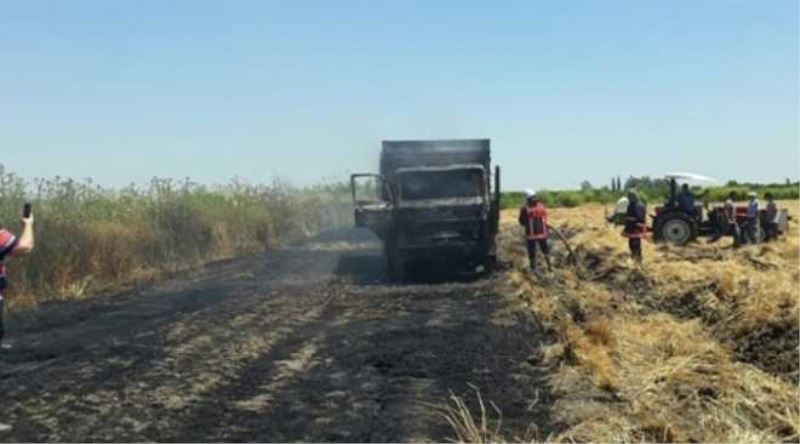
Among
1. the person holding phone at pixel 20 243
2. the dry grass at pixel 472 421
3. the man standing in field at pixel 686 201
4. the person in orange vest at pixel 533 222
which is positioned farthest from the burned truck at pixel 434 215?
the dry grass at pixel 472 421

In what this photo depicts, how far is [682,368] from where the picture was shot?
9938mm

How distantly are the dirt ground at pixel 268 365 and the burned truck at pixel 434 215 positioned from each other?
159 cm

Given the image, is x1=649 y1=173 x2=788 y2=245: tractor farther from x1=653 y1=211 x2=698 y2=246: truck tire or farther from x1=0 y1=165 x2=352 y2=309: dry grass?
x1=0 y1=165 x2=352 y2=309: dry grass

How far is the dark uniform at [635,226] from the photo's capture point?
22.5 meters

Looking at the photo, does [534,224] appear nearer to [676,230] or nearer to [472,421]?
[676,230]

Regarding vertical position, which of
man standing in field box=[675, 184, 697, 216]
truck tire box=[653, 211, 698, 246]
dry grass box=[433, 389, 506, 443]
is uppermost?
man standing in field box=[675, 184, 697, 216]

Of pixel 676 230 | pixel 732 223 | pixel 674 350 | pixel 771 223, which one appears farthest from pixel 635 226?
pixel 674 350

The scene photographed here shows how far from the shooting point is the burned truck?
20688mm

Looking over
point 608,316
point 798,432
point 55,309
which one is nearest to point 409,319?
point 608,316

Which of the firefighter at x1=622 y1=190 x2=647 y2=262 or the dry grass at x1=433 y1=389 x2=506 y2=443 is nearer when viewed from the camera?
the dry grass at x1=433 y1=389 x2=506 y2=443

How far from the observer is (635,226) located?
73.7ft

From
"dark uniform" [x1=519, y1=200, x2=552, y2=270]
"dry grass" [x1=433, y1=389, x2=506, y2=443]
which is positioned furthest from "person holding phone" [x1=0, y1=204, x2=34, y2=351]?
"dark uniform" [x1=519, y1=200, x2=552, y2=270]

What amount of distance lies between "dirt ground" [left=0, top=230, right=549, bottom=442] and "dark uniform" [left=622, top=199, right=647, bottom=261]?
4.80 metres

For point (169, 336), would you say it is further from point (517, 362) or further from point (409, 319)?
point (517, 362)
